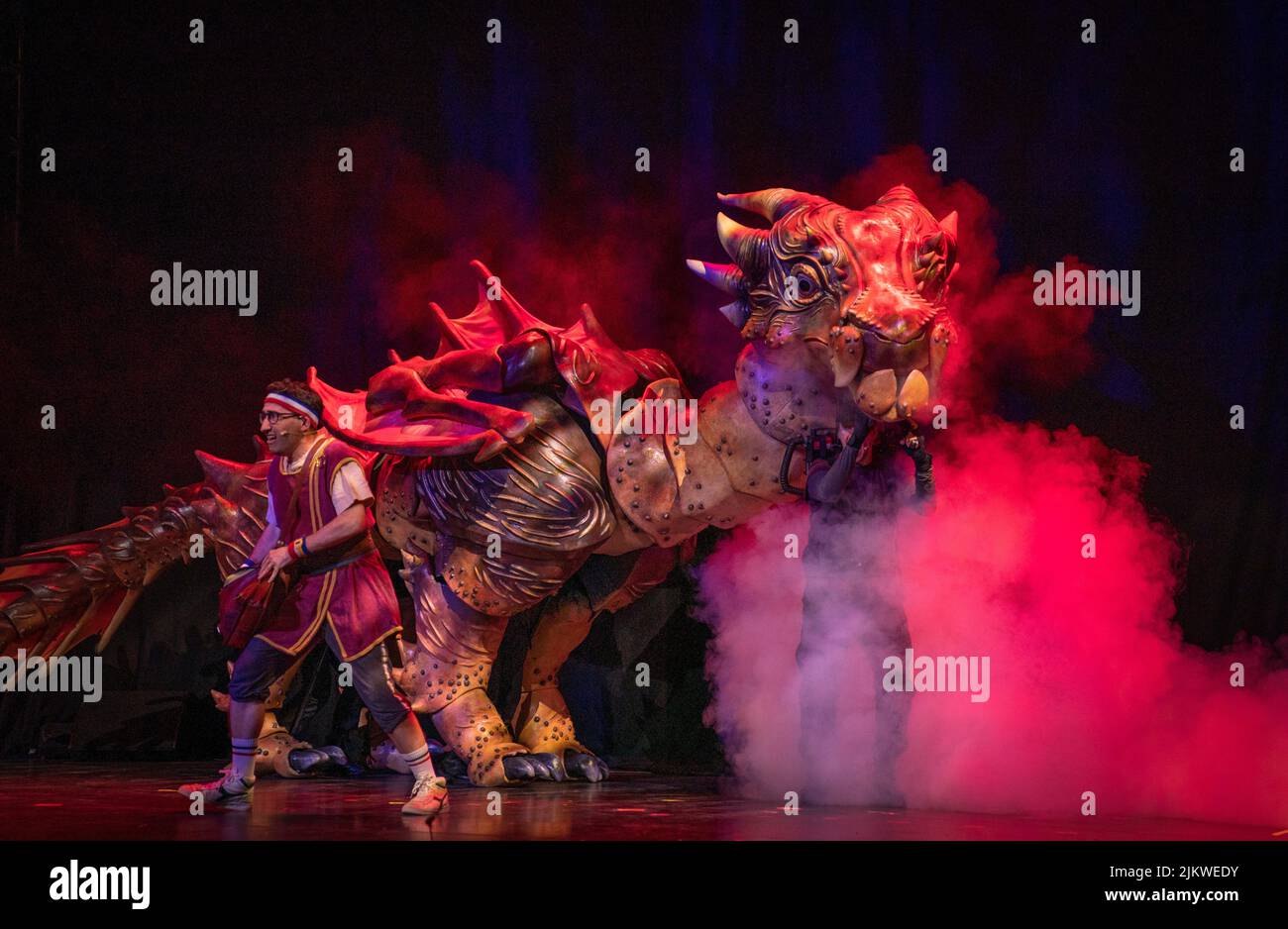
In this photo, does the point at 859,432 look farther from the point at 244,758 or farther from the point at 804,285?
the point at 244,758

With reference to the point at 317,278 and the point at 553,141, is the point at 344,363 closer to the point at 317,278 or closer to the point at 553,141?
the point at 317,278

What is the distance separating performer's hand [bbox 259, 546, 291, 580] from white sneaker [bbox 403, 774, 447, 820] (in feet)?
2.71

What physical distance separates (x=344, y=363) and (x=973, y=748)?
11.1 feet

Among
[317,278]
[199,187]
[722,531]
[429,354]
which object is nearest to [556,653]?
[722,531]

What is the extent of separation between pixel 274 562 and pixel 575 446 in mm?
Result: 1314

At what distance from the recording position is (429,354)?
7.02m

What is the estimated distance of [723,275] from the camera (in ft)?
17.6
